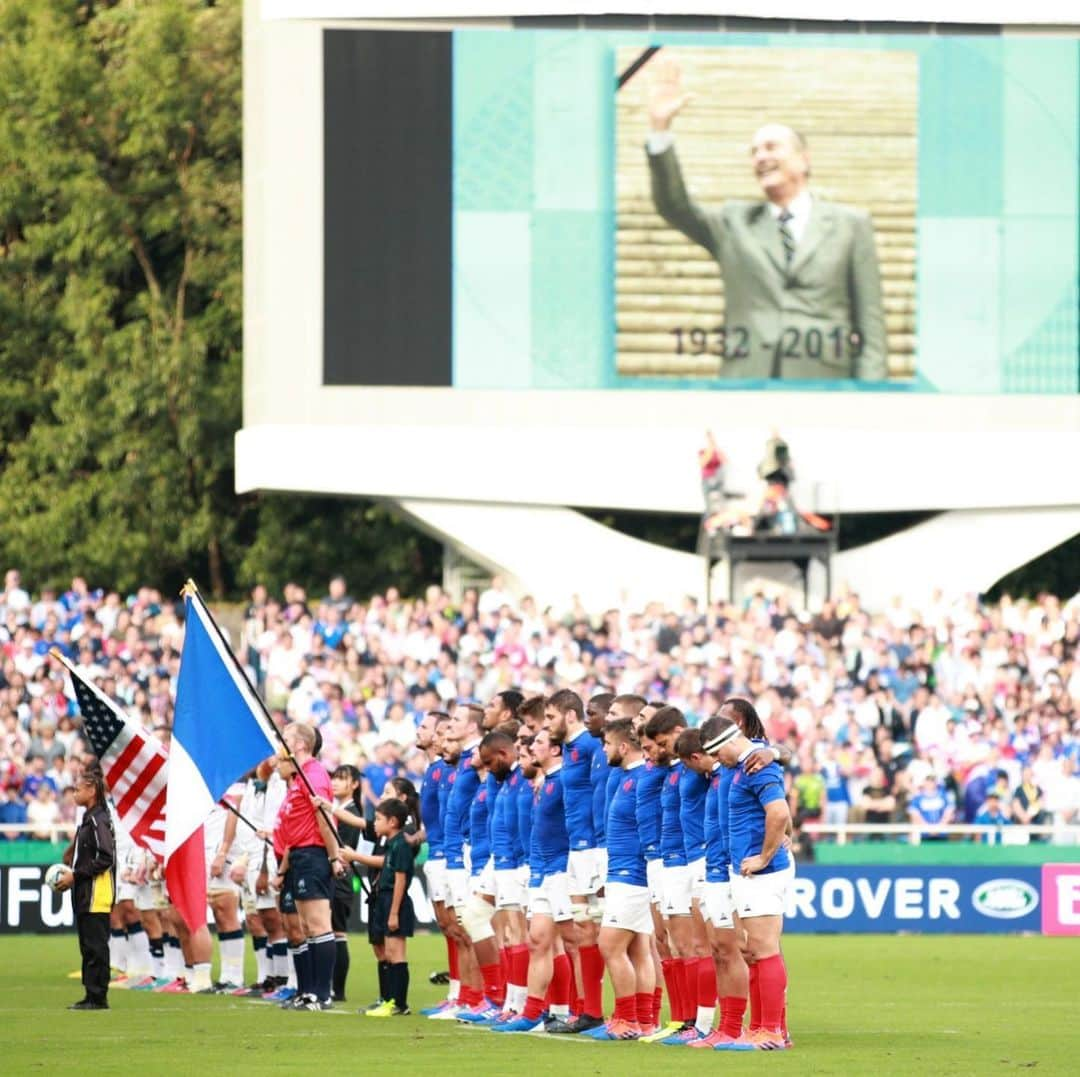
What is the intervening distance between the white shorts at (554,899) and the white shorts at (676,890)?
83 centimetres

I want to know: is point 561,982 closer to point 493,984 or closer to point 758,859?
point 493,984

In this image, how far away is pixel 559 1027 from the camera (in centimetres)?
1727

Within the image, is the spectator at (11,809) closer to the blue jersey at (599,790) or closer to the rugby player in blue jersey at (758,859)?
the blue jersey at (599,790)

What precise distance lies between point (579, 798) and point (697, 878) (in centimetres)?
106

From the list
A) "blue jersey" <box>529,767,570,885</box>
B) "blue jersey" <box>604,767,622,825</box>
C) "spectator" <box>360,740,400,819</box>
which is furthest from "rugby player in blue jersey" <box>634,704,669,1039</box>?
"spectator" <box>360,740,400,819</box>

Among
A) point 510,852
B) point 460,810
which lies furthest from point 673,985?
point 460,810

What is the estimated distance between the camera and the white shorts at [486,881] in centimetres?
1798

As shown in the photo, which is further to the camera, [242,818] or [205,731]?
[242,818]

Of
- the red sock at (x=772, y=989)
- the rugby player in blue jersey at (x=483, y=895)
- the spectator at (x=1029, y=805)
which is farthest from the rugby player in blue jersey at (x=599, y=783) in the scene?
the spectator at (x=1029, y=805)

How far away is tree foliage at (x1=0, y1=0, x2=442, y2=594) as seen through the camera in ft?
161

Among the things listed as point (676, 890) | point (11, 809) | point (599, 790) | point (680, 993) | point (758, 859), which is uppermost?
point (599, 790)

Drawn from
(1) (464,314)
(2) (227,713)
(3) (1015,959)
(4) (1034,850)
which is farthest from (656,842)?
(1) (464,314)

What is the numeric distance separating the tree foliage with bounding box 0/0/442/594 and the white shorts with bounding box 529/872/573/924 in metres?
31.7

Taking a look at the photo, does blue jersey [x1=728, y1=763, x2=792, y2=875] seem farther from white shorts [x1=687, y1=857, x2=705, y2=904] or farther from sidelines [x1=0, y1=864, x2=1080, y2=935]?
sidelines [x1=0, y1=864, x2=1080, y2=935]
